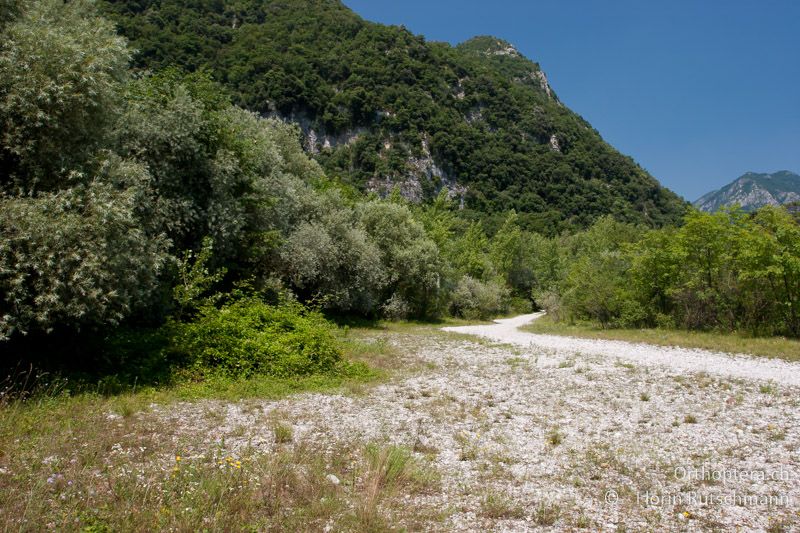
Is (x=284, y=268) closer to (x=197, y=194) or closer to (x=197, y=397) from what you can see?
(x=197, y=194)

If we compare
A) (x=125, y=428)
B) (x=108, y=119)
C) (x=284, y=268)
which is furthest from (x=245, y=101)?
(x=125, y=428)

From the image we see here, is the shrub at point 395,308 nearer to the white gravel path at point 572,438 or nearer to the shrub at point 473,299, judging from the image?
the shrub at point 473,299

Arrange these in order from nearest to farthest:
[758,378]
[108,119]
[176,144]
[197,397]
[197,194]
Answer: [197,397] < [108,119] < [758,378] < [176,144] < [197,194]

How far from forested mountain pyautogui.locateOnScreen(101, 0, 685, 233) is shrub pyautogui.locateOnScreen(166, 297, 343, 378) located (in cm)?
9543

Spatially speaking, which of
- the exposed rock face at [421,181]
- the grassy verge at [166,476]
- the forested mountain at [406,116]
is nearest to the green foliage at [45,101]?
the grassy verge at [166,476]

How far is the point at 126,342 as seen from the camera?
13.5m

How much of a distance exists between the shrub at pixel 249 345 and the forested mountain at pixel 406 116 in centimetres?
9543

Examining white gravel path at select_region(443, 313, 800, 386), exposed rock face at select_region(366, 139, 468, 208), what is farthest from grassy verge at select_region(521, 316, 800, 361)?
exposed rock face at select_region(366, 139, 468, 208)

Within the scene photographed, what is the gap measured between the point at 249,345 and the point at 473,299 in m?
40.9

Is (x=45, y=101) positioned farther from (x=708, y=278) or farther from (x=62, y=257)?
(x=708, y=278)

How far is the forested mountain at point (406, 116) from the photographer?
377ft

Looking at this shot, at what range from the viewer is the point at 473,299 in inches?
2077

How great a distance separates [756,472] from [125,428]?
1085 centimetres

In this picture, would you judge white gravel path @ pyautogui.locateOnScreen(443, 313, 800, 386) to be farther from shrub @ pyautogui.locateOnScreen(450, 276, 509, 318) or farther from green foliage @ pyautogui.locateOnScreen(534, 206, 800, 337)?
shrub @ pyautogui.locateOnScreen(450, 276, 509, 318)
